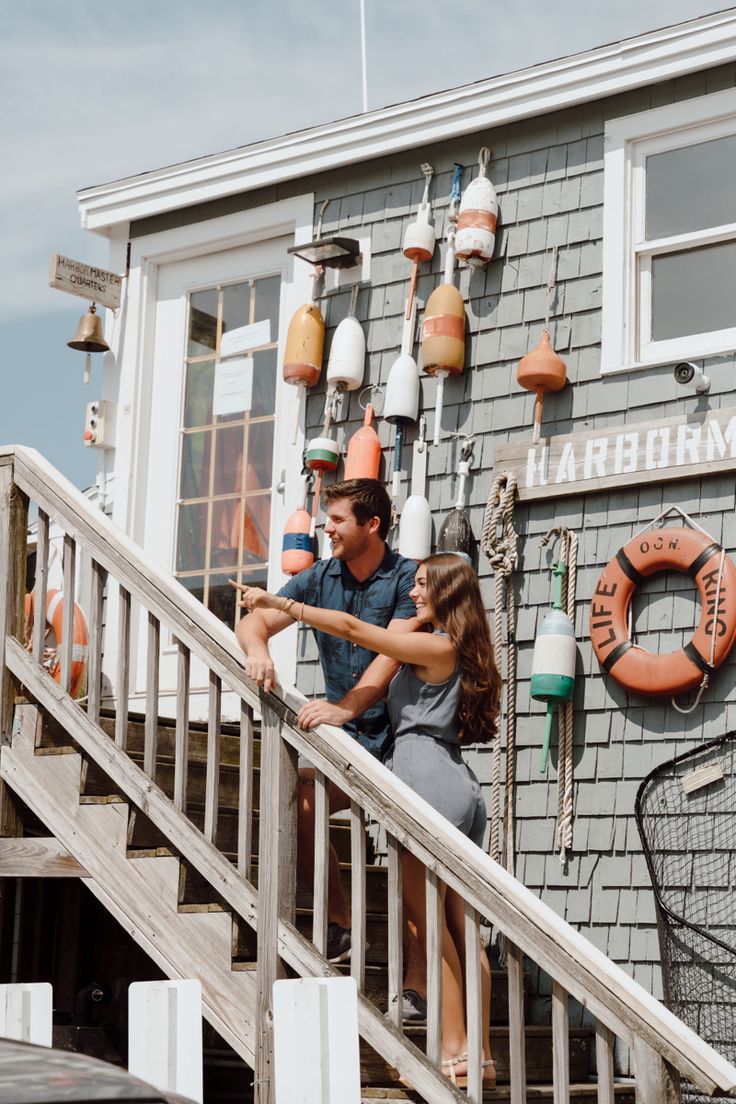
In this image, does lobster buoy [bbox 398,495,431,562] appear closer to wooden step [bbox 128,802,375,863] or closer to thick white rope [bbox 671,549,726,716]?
wooden step [bbox 128,802,375,863]

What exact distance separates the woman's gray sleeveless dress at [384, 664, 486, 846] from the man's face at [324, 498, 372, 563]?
0.46 metres

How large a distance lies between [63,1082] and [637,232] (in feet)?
15.9

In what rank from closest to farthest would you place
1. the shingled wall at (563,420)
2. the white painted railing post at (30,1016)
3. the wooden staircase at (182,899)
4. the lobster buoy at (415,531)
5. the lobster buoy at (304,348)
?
the white painted railing post at (30,1016) → the wooden staircase at (182,899) → the shingled wall at (563,420) → the lobster buoy at (415,531) → the lobster buoy at (304,348)

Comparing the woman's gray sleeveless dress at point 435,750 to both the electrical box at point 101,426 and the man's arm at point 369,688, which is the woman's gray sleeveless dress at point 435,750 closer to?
the man's arm at point 369,688

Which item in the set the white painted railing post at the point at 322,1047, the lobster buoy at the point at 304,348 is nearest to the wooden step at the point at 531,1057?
the white painted railing post at the point at 322,1047

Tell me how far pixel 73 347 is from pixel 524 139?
2458 millimetres

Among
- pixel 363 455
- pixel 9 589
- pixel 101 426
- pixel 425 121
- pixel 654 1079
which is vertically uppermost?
pixel 425 121

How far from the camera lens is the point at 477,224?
6477mm

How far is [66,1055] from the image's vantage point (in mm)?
2295

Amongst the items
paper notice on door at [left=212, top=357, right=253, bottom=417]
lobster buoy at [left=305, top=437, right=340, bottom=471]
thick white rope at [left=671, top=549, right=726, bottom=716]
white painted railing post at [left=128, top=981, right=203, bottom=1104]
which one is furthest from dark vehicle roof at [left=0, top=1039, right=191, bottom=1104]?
paper notice on door at [left=212, top=357, right=253, bottom=417]

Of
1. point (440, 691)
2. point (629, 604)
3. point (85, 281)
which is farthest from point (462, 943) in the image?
point (85, 281)

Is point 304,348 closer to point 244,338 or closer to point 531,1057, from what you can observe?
point 244,338

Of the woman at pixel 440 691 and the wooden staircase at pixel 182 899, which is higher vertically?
the woman at pixel 440 691

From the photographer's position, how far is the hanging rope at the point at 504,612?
19.8 ft
